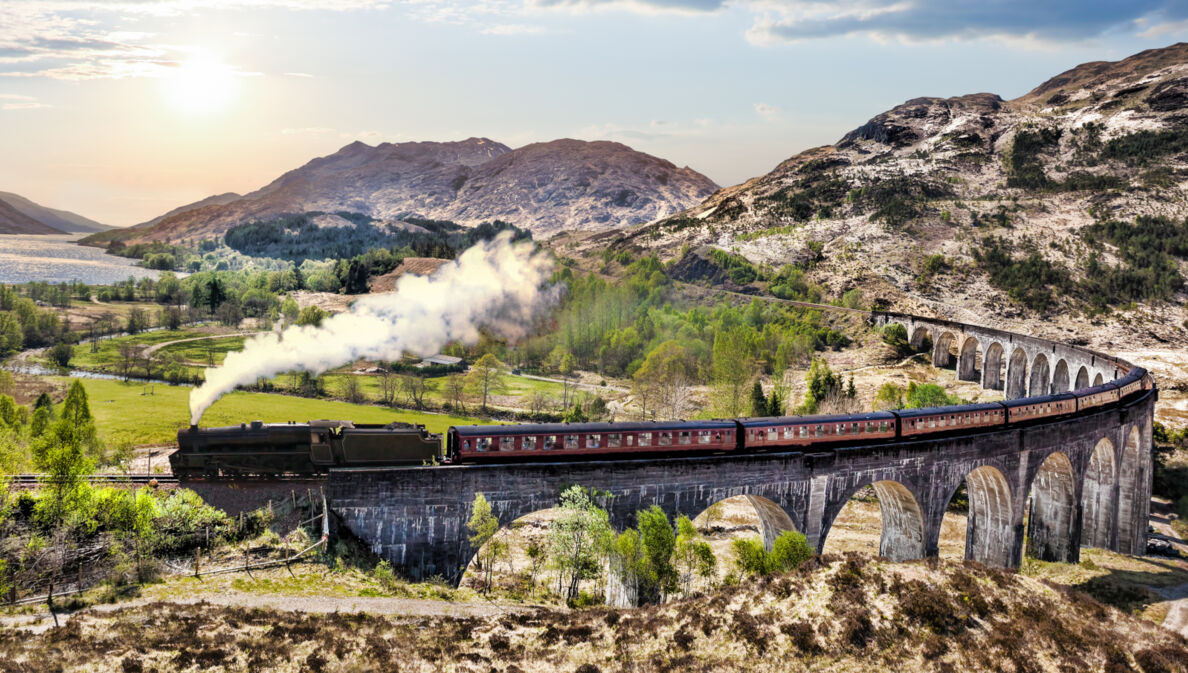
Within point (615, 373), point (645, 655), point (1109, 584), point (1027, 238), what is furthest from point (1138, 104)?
point (645, 655)

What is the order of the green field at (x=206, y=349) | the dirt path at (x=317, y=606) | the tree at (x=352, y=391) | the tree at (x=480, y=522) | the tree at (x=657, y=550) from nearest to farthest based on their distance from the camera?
1. the dirt path at (x=317, y=606)
2. the tree at (x=480, y=522)
3. the tree at (x=657, y=550)
4. the tree at (x=352, y=391)
5. the green field at (x=206, y=349)

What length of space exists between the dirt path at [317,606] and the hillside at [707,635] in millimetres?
204

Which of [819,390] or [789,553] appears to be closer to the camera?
[789,553]

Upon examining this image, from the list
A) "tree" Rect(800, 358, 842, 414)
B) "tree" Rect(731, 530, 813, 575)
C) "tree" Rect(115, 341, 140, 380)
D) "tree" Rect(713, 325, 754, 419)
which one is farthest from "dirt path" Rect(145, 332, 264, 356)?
"tree" Rect(731, 530, 813, 575)

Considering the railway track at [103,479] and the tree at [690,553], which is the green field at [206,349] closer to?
the railway track at [103,479]

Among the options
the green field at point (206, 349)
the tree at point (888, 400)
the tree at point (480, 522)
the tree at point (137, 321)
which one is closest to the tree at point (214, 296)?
the tree at point (137, 321)

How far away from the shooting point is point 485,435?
105 ft

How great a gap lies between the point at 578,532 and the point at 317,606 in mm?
10569

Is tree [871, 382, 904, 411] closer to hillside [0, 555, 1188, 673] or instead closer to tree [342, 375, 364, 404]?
hillside [0, 555, 1188, 673]

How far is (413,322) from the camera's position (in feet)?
229

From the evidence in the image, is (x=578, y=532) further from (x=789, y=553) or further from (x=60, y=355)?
(x=60, y=355)

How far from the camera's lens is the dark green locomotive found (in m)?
32.9

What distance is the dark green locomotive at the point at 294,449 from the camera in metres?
32.9

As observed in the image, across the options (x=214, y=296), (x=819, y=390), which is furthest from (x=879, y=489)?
(x=214, y=296)
